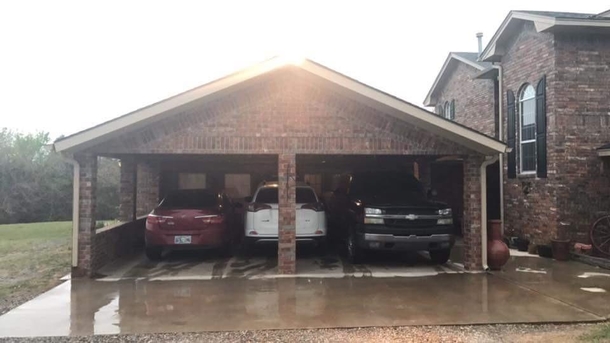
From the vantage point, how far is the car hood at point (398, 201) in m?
8.68

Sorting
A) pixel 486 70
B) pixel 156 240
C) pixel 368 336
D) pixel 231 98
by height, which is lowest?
pixel 368 336

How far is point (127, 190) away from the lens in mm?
11414

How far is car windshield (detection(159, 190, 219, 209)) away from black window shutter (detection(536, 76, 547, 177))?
26.1 feet

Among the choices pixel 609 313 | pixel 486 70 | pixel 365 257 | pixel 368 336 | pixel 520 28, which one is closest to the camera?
pixel 368 336

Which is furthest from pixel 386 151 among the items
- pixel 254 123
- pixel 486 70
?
pixel 486 70

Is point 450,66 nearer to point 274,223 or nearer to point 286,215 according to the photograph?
point 274,223

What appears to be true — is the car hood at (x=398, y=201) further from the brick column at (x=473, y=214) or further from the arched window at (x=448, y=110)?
the arched window at (x=448, y=110)

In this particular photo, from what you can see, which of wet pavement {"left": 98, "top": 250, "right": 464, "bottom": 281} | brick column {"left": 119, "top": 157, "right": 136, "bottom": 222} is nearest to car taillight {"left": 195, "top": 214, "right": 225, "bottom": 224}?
wet pavement {"left": 98, "top": 250, "right": 464, "bottom": 281}

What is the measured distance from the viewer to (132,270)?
8758 millimetres

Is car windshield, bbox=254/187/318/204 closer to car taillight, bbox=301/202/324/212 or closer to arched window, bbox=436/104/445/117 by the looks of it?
car taillight, bbox=301/202/324/212

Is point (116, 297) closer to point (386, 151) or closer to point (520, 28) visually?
point (386, 151)

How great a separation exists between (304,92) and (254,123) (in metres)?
1.12

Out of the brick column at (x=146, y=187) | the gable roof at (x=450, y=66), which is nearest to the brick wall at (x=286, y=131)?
the brick column at (x=146, y=187)

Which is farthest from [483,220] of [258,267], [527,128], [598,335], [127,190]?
[127,190]
